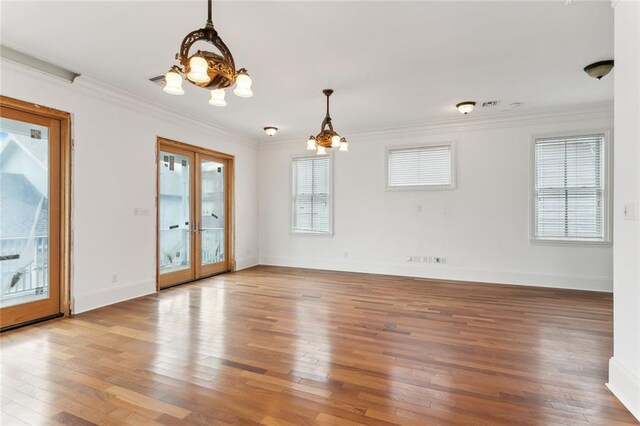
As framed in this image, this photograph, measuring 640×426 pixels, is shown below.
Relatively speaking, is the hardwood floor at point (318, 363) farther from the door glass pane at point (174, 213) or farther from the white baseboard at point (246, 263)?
the white baseboard at point (246, 263)

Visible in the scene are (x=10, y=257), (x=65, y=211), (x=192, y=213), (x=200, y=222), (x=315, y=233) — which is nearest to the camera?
(x=10, y=257)

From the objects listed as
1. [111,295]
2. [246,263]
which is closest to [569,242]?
[246,263]

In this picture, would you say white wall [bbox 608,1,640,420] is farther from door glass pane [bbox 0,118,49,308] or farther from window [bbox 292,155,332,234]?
door glass pane [bbox 0,118,49,308]

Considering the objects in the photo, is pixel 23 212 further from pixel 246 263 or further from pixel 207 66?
pixel 246 263

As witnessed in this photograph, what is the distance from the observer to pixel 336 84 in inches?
161

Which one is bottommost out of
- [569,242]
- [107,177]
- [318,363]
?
[318,363]

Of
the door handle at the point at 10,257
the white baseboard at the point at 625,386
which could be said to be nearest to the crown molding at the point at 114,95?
the door handle at the point at 10,257

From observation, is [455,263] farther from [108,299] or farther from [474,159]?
[108,299]

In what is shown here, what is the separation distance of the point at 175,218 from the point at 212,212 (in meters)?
0.91

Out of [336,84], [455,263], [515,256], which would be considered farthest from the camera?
[455,263]

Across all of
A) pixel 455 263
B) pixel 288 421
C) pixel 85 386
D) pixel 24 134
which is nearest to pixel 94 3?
pixel 24 134

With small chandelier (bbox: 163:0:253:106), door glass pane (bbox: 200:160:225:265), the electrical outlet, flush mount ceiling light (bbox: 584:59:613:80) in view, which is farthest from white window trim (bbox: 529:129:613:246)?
door glass pane (bbox: 200:160:225:265)

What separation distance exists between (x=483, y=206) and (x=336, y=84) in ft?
11.4

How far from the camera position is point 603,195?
16.2 feet
